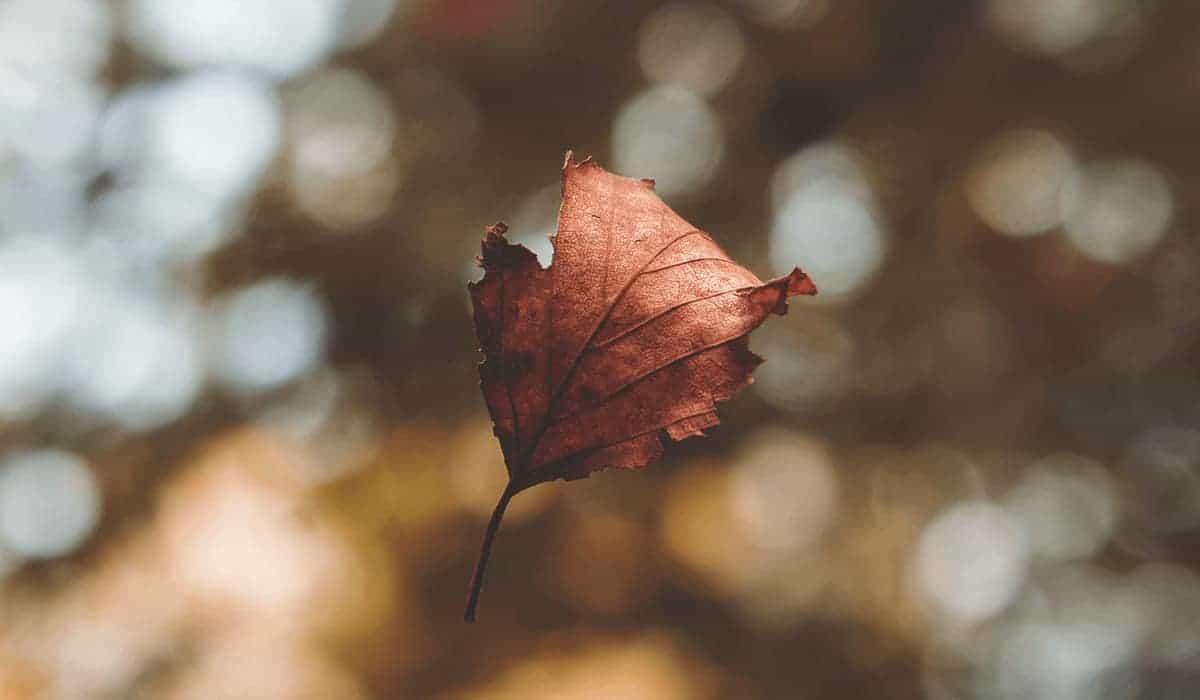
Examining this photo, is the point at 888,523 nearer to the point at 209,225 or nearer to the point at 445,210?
the point at 445,210

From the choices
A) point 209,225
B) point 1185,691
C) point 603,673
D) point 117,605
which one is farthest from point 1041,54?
point 117,605

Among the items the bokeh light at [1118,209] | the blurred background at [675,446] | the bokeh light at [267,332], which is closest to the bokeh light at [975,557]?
the blurred background at [675,446]

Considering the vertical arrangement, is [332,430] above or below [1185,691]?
above

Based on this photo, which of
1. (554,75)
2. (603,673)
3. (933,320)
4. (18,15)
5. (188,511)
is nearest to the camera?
(603,673)

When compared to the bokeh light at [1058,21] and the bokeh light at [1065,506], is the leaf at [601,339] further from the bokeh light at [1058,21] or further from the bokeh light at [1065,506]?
the bokeh light at [1058,21]

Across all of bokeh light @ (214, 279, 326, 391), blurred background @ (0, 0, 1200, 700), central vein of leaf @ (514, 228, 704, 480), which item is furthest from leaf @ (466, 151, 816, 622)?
bokeh light @ (214, 279, 326, 391)

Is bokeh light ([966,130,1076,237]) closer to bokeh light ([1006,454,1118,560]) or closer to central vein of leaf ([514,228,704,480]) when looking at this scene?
bokeh light ([1006,454,1118,560])
